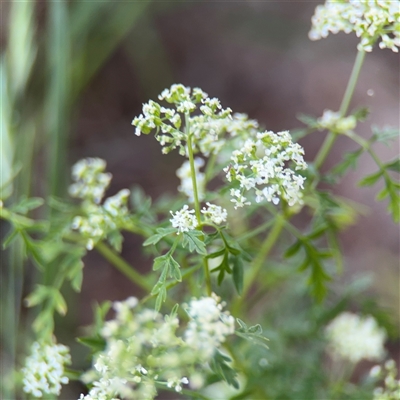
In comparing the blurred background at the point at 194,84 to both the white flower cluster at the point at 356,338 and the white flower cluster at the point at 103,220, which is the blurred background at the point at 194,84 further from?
the white flower cluster at the point at 103,220

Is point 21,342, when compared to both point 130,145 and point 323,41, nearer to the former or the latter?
point 130,145

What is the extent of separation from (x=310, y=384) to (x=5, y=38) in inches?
90.2

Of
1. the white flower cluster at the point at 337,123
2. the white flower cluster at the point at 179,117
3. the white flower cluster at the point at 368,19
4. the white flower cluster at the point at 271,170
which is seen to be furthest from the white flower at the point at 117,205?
the white flower cluster at the point at 368,19

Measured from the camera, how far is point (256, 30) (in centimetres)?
336

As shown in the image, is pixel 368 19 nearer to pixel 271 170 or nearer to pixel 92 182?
pixel 271 170

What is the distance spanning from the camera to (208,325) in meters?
0.92

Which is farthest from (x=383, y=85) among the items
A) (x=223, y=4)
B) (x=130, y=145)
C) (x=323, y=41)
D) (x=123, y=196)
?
(x=123, y=196)

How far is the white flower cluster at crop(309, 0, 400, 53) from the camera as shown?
1.07 metres

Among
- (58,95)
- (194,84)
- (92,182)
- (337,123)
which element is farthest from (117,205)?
(194,84)

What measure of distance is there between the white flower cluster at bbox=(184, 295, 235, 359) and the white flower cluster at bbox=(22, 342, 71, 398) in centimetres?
33

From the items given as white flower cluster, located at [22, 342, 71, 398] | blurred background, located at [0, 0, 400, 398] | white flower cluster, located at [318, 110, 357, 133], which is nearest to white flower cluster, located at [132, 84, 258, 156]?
white flower cluster, located at [318, 110, 357, 133]

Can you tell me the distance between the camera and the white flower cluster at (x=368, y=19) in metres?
1.07

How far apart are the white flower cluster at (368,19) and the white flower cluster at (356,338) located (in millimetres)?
953

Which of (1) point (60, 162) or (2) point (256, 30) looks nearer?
(1) point (60, 162)
